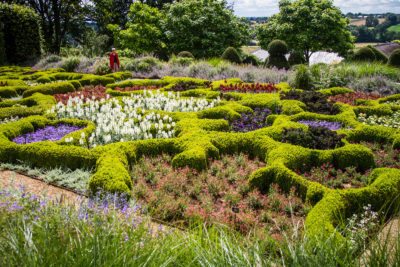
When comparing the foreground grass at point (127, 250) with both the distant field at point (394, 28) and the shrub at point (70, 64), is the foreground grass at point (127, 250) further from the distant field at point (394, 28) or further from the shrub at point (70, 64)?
the distant field at point (394, 28)

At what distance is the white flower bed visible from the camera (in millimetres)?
7656

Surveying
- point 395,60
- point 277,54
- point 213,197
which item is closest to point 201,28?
point 277,54

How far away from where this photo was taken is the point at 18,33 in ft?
82.7

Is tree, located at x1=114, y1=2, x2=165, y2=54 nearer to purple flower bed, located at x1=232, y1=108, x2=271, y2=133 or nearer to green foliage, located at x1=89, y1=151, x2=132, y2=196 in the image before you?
purple flower bed, located at x1=232, y1=108, x2=271, y2=133

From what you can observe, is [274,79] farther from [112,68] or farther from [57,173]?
[57,173]

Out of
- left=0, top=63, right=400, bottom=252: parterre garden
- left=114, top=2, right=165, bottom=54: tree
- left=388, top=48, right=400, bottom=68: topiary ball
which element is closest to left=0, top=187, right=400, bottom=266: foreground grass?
left=0, top=63, right=400, bottom=252: parterre garden

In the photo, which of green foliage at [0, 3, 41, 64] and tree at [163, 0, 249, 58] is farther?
tree at [163, 0, 249, 58]

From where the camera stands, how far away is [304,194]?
18.2ft

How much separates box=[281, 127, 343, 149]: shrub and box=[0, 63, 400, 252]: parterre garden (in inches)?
0.8

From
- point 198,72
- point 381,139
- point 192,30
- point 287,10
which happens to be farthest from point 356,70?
point 287,10

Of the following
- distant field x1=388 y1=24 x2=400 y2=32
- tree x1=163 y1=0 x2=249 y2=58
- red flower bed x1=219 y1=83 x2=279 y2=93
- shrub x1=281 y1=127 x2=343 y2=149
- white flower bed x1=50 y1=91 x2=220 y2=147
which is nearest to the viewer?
shrub x1=281 y1=127 x2=343 y2=149

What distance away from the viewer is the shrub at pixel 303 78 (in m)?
13.8

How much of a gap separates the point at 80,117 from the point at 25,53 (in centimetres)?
1924

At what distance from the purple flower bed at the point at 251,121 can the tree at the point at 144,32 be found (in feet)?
69.5
